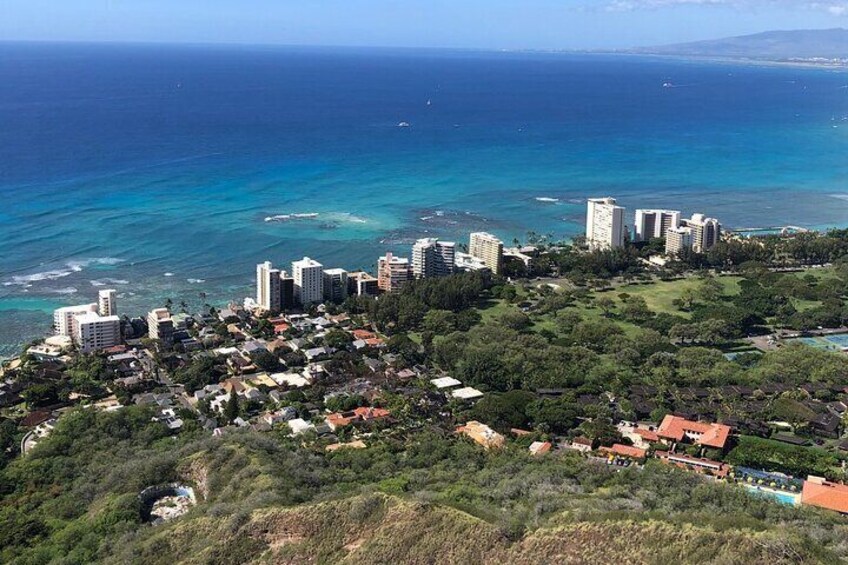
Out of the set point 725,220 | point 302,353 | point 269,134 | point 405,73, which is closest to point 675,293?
point 725,220

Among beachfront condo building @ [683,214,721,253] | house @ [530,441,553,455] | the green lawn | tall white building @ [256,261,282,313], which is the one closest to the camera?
house @ [530,441,553,455]

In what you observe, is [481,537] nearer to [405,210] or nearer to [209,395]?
[209,395]

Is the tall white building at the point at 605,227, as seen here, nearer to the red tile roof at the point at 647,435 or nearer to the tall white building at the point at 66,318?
the red tile roof at the point at 647,435

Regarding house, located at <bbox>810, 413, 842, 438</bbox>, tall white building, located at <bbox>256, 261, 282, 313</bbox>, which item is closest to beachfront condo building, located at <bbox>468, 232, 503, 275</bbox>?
tall white building, located at <bbox>256, 261, 282, 313</bbox>

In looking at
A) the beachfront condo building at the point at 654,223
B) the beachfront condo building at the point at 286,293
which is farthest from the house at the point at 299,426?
the beachfront condo building at the point at 654,223

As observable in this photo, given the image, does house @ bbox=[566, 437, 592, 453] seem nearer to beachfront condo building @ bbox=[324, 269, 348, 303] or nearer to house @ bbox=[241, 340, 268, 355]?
house @ bbox=[241, 340, 268, 355]

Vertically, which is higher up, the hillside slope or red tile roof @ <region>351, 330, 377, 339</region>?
the hillside slope
